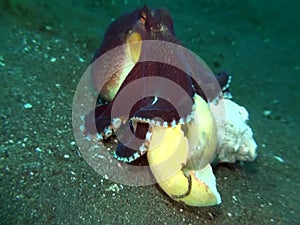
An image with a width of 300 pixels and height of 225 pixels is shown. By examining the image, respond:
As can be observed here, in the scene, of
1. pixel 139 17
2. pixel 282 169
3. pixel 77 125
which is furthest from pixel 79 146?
pixel 282 169

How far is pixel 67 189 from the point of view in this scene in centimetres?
176

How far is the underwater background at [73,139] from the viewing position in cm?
173

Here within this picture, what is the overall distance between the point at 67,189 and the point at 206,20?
5206 millimetres

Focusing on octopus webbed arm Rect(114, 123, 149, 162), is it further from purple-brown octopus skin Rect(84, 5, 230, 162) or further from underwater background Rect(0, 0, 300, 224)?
underwater background Rect(0, 0, 300, 224)

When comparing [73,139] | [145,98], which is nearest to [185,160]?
[145,98]

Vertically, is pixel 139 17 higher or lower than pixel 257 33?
higher

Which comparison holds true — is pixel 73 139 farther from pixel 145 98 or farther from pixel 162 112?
pixel 162 112

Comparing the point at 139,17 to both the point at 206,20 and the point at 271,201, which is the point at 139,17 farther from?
the point at 206,20

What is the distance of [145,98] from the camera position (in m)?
1.84

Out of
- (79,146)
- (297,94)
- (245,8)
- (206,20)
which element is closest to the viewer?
(79,146)

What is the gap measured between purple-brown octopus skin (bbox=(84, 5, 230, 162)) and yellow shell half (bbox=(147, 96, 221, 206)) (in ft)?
0.35

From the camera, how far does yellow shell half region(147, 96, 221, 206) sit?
5.78 ft

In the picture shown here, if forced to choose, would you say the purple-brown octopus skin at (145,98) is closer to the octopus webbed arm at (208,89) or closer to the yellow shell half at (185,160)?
the octopus webbed arm at (208,89)

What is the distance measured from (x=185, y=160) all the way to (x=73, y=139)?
0.74 m
